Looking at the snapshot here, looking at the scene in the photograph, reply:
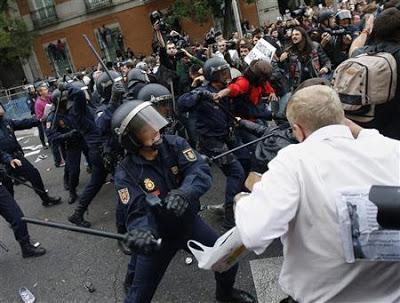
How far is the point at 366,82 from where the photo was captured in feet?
8.98

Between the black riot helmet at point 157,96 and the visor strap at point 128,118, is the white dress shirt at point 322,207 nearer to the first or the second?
the visor strap at point 128,118

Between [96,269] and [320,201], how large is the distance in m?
3.36

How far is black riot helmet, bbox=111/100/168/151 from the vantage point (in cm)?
280

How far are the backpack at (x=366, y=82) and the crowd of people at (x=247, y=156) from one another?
0.01 metres

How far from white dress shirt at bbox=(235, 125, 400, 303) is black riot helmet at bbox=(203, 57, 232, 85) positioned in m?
2.92

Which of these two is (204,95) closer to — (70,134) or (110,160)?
(110,160)

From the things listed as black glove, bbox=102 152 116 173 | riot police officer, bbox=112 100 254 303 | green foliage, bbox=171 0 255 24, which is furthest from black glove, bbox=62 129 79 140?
green foliage, bbox=171 0 255 24

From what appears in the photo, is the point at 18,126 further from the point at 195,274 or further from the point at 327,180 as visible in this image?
the point at 327,180

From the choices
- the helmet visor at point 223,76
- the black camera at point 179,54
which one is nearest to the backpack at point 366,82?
the helmet visor at point 223,76

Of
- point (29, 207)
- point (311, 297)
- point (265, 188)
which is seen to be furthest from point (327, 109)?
point (29, 207)

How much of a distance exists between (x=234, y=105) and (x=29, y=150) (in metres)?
8.29

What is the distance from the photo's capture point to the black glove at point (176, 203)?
8.21 feet

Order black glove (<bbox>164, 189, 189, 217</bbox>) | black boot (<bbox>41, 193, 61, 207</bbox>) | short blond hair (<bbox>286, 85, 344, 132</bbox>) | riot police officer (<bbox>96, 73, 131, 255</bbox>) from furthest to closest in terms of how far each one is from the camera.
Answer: black boot (<bbox>41, 193, 61, 207</bbox>) → riot police officer (<bbox>96, 73, 131, 255</bbox>) → black glove (<bbox>164, 189, 189, 217</bbox>) → short blond hair (<bbox>286, 85, 344, 132</bbox>)

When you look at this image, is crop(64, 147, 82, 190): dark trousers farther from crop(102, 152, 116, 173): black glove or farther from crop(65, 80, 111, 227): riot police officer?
crop(102, 152, 116, 173): black glove
